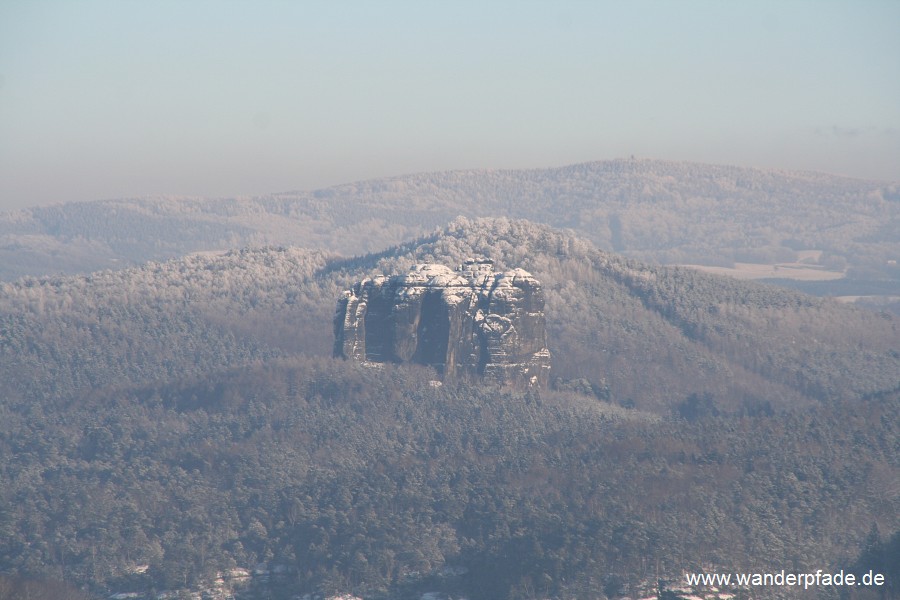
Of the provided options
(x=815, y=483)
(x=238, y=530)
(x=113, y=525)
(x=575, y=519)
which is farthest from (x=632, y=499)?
(x=113, y=525)

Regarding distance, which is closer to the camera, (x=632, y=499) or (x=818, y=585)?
(x=818, y=585)

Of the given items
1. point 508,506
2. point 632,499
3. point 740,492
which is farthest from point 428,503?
point 740,492

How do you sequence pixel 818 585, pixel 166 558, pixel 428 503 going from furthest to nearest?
pixel 428 503 < pixel 166 558 < pixel 818 585

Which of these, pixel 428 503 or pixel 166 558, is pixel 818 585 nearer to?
pixel 428 503

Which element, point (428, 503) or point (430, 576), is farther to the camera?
point (428, 503)

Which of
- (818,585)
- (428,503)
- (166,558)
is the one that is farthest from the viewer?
(428,503)

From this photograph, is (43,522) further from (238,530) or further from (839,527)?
(839,527)

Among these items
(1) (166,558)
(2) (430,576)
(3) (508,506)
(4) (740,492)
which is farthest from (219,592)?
(4) (740,492)
